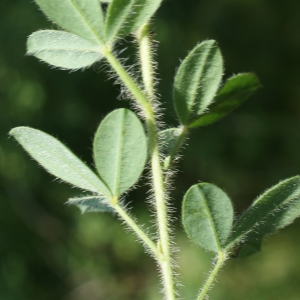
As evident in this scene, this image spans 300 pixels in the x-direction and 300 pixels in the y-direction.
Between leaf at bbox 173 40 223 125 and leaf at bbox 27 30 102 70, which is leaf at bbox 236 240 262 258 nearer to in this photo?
leaf at bbox 173 40 223 125

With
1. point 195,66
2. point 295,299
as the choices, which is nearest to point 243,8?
point 295,299

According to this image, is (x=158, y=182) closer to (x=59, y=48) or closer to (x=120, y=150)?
(x=120, y=150)

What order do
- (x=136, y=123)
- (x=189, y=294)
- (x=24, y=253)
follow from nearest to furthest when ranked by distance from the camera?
(x=136, y=123)
(x=189, y=294)
(x=24, y=253)

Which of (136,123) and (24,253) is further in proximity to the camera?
(24,253)

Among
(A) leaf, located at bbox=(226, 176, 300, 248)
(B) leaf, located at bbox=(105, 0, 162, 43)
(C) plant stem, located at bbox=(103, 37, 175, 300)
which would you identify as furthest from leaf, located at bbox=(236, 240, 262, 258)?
(B) leaf, located at bbox=(105, 0, 162, 43)

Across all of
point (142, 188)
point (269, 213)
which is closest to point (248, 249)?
point (269, 213)

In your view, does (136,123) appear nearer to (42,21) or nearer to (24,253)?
(42,21)

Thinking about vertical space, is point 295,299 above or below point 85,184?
below
